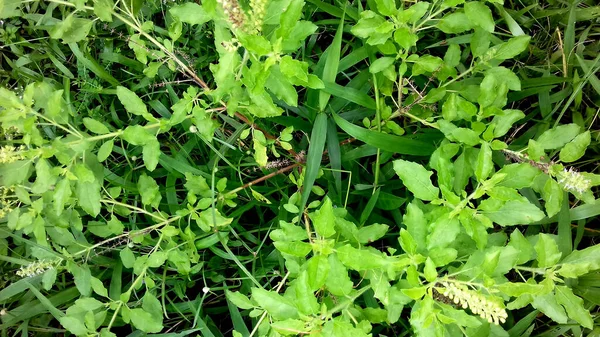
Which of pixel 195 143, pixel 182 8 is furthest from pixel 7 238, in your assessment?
pixel 182 8

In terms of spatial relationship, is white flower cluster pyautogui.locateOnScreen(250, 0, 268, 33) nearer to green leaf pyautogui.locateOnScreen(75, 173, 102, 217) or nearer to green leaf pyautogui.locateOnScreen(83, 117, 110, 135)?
green leaf pyautogui.locateOnScreen(83, 117, 110, 135)

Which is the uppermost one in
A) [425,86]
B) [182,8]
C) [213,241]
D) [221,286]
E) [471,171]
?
[182,8]

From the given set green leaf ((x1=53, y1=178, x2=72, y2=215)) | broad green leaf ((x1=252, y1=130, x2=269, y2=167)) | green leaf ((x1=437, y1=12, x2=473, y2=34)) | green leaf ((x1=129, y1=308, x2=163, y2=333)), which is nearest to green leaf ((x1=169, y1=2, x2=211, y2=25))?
broad green leaf ((x1=252, y1=130, x2=269, y2=167))

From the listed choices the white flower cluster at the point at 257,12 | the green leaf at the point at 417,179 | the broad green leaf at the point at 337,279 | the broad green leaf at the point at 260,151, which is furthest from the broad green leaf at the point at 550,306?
the white flower cluster at the point at 257,12

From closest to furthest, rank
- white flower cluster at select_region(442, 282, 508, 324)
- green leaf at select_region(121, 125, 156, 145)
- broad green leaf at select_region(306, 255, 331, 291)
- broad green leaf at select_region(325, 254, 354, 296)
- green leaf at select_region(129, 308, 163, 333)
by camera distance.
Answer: white flower cluster at select_region(442, 282, 508, 324), broad green leaf at select_region(306, 255, 331, 291), broad green leaf at select_region(325, 254, 354, 296), green leaf at select_region(121, 125, 156, 145), green leaf at select_region(129, 308, 163, 333)

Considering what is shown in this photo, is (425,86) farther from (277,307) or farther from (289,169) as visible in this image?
(277,307)

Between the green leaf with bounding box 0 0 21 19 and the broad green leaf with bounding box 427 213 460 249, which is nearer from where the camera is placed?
the broad green leaf with bounding box 427 213 460 249

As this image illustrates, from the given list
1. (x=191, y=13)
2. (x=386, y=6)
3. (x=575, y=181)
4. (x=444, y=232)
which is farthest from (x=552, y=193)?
(x=191, y=13)
